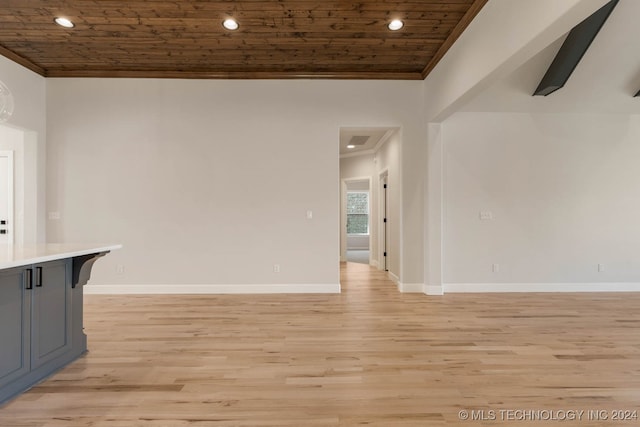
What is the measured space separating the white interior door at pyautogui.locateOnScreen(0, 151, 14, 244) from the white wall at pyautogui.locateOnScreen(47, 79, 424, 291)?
18.4 inches

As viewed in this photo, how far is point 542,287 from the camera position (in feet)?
16.2

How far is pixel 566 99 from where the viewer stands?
15.4ft

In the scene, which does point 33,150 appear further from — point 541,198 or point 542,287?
point 542,287

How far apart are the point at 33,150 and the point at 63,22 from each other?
6.60 feet

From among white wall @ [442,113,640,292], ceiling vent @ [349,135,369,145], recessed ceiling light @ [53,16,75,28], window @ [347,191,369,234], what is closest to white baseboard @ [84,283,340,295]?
white wall @ [442,113,640,292]

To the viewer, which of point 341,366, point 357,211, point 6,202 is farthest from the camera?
point 357,211

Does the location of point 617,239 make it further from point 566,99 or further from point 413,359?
point 413,359

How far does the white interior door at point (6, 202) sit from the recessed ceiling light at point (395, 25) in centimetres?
540

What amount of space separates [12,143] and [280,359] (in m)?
5.02

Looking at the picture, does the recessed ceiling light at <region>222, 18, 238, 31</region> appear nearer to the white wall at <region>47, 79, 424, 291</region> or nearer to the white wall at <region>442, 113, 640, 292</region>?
the white wall at <region>47, 79, 424, 291</region>

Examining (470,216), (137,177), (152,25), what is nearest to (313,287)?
(470,216)

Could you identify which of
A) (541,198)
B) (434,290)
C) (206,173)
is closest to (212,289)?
(206,173)

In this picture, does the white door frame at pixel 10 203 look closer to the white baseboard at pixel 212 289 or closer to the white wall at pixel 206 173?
the white wall at pixel 206 173

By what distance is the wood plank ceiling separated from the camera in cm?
335
